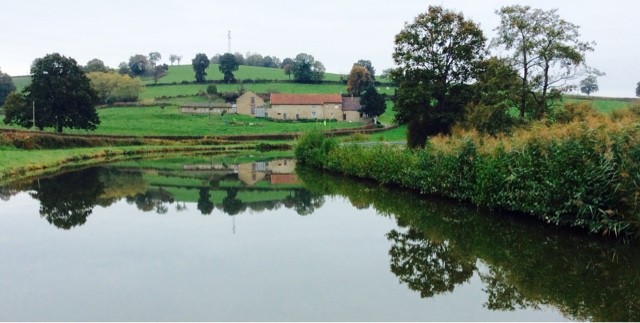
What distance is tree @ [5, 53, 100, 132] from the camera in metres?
55.4

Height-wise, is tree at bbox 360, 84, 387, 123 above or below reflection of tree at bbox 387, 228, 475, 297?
above

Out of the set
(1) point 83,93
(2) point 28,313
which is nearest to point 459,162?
(2) point 28,313

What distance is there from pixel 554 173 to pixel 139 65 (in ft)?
430

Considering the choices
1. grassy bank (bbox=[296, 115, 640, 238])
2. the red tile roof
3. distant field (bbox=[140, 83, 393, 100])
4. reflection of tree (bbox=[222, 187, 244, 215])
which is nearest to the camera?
grassy bank (bbox=[296, 115, 640, 238])

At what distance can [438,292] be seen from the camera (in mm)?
8727

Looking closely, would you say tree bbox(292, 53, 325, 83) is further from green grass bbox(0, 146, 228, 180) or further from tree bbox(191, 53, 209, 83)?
green grass bbox(0, 146, 228, 180)

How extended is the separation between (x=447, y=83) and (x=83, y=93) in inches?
1599

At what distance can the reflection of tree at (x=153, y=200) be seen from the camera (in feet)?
59.0

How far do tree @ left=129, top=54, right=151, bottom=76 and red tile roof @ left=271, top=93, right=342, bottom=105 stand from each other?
52970 mm

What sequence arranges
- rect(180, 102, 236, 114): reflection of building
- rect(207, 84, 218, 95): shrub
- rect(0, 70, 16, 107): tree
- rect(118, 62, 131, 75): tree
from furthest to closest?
rect(118, 62, 131, 75): tree
rect(207, 84, 218, 95): shrub
rect(0, 70, 16, 107): tree
rect(180, 102, 236, 114): reflection of building

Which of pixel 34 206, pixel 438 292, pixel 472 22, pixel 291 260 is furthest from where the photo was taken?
pixel 472 22

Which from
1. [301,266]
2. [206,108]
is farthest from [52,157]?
[206,108]

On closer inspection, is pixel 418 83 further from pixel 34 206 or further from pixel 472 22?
pixel 34 206

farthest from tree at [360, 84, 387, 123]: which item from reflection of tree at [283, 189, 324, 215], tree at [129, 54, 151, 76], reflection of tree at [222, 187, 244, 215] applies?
tree at [129, 54, 151, 76]
